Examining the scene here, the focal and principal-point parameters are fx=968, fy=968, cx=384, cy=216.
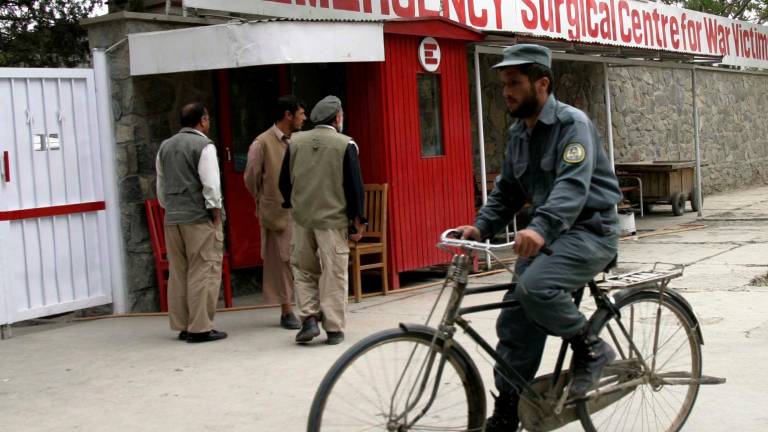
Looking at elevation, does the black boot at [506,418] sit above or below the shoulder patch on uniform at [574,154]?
below

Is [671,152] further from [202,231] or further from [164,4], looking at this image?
[202,231]

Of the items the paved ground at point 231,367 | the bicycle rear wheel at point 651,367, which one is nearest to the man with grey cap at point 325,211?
the paved ground at point 231,367

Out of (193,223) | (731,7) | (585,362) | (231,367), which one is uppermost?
(731,7)

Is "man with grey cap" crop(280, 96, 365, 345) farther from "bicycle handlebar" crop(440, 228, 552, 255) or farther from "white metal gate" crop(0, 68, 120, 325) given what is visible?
"bicycle handlebar" crop(440, 228, 552, 255)

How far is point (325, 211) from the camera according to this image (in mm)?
6477

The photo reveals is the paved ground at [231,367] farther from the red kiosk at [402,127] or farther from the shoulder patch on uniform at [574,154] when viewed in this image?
the shoulder patch on uniform at [574,154]

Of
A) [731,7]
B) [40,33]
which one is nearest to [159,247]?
[40,33]

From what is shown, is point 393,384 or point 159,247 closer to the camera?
point 393,384

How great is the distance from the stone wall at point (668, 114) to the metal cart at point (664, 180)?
0.91 m

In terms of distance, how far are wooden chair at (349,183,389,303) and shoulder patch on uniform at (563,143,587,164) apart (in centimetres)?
451

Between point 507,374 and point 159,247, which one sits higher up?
point 159,247

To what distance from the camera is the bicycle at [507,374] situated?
11.4ft

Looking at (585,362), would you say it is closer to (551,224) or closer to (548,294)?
(548,294)

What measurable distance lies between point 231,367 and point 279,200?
1595mm
